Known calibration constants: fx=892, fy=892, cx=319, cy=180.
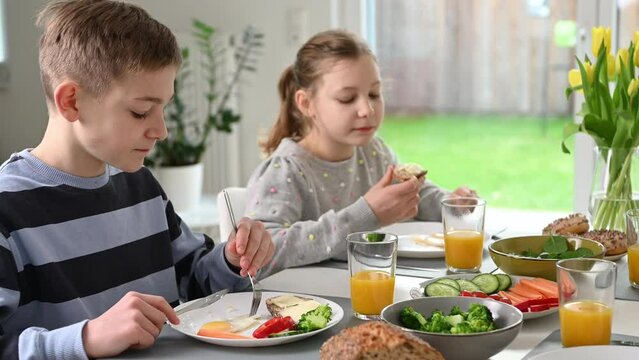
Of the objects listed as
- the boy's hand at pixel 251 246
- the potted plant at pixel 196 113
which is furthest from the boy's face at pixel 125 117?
the potted plant at pixel 196 113

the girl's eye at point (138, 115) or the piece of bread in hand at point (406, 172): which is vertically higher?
the girl's eye at point (138, 115)

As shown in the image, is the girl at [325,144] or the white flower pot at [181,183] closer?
the girl at [325,144]

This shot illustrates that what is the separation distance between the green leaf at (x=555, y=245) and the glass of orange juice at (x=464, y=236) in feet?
0.40

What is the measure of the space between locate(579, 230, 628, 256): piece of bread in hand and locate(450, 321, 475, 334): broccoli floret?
663mm

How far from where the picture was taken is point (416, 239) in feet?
6.30

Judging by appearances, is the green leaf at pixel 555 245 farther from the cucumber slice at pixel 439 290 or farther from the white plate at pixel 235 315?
the white plate at pixel 235 315

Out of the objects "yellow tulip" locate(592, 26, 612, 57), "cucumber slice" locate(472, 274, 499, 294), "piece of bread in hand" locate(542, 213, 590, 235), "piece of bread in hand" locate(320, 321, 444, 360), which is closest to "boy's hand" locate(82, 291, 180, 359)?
"piece of bread in hand" locate(320, 321, 444, 360)

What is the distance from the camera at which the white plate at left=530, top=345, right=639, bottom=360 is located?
3.78 feet

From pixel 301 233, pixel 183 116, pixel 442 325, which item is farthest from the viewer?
pixel 183 116

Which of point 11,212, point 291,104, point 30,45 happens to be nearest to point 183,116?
point 30,45

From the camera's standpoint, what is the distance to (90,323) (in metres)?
1.28

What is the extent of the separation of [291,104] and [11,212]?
1199mm

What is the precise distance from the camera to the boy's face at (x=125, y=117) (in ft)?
4.95

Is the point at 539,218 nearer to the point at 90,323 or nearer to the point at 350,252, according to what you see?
the point at 350,252
